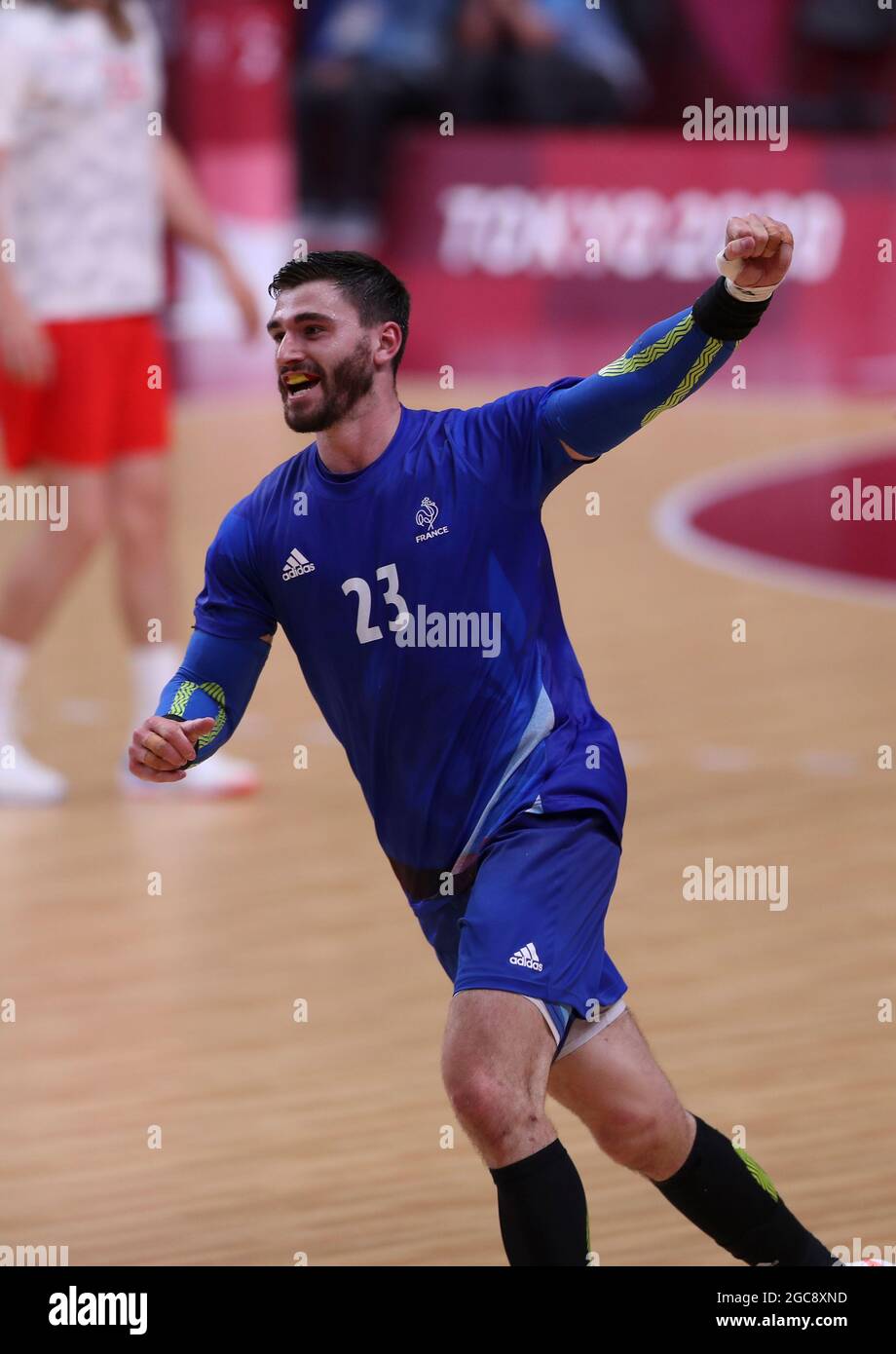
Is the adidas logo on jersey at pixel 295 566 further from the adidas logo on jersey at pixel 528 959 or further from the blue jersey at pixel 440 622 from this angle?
the adidas logo on jersey at pixel 528 959

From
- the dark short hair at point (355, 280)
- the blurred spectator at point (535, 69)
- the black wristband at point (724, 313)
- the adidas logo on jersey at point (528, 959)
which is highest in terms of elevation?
the blurred spectator at point (535, 69)

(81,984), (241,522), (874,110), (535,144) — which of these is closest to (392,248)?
(535,144)

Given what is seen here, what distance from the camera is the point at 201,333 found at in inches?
702

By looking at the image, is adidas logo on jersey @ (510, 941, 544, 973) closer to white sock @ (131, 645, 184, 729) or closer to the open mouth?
the open mouth

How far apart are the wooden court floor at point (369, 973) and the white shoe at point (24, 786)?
0.08 metres

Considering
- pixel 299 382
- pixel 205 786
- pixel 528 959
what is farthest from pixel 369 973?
pixel 299 382

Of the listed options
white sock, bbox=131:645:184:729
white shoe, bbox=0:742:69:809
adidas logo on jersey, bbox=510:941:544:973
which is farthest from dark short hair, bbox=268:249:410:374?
white shoe, bbox=0:742:69:809

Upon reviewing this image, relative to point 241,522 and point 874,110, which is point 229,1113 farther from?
point 874,110

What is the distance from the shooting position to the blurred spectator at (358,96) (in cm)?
1789

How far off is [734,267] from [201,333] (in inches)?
575

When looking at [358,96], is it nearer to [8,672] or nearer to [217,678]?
[8,672]

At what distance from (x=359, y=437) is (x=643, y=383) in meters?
0.48

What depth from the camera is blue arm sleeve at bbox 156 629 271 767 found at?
12.8 feet

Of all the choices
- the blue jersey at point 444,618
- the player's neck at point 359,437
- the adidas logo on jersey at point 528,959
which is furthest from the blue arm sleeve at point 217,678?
the adidas logo on jersey at point 528,959
